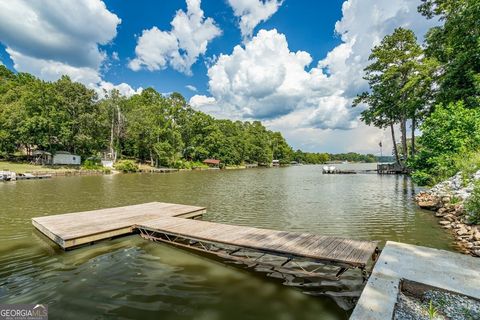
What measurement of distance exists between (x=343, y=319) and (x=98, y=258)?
6266 millimetres

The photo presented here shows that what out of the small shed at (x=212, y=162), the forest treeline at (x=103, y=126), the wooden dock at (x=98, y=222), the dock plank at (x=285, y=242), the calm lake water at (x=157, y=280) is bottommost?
the calm lake water at (x=157, y=280)

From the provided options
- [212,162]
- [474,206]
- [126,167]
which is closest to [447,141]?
[474,206]

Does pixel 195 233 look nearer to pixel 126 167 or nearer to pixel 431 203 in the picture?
pixel 431 203

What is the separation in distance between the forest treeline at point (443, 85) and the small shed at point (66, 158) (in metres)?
50.5

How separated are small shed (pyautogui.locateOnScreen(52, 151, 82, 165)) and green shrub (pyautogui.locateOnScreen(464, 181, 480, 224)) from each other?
174 ft

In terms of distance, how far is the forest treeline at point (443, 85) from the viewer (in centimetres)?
1482

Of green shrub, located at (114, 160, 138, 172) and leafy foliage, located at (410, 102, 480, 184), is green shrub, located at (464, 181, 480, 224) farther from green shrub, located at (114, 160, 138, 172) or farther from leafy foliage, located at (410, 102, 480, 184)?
green shrub, located at (114, 160, 138, 172)

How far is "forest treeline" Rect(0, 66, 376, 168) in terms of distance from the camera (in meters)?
43.3

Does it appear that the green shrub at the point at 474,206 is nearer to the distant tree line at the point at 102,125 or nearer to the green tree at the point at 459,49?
the green tree at the point at 459,49

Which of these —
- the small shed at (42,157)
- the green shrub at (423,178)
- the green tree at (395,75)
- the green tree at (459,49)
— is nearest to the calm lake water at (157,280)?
the green shrub at (423,178)

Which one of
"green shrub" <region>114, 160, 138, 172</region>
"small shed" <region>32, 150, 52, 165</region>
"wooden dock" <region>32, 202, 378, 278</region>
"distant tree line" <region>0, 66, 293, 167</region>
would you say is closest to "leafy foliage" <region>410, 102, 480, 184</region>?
"wooden dock" <region>32, 202, 378, 278</region>

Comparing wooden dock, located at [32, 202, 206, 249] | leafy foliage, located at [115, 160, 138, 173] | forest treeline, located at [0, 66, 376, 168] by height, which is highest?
forest treeline, located at [0, 66, 376, 168]

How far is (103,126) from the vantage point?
4991 centimetres

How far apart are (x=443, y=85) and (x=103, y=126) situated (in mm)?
52460
